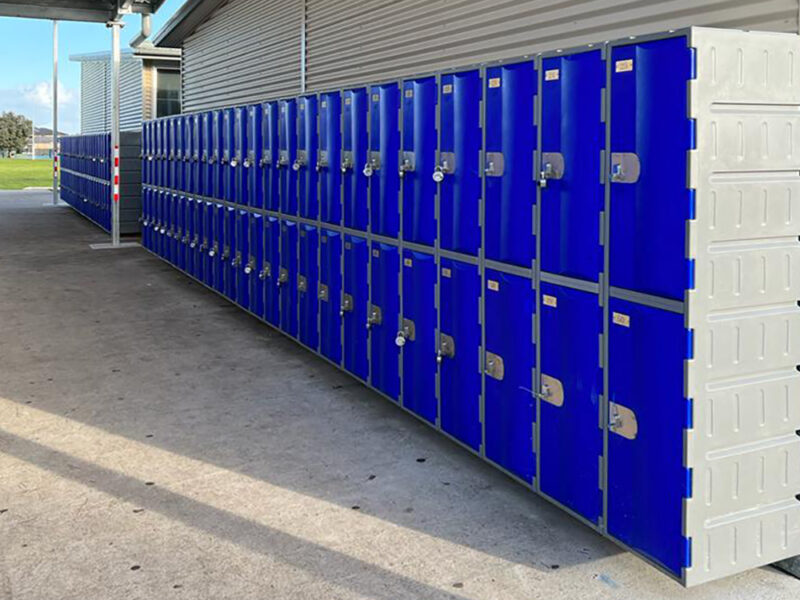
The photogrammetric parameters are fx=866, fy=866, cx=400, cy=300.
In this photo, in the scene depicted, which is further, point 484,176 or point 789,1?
point 484,176

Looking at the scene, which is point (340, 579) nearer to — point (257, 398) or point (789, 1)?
point (257, 398)

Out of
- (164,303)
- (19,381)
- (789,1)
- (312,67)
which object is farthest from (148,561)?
(312,67)

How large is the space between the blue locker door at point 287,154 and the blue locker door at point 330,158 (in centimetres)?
75

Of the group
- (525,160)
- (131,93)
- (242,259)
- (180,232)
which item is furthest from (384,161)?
(131,93)

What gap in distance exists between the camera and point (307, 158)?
815cm

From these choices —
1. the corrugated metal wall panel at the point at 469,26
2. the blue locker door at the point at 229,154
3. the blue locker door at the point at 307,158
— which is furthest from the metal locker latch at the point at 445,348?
the blue locker door at the point at 229,154

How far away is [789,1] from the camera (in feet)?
15.6

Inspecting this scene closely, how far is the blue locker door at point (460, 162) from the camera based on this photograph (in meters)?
5.30

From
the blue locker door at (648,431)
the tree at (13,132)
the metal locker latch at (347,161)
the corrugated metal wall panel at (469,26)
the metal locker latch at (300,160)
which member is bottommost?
the blue locker door at (648,431)

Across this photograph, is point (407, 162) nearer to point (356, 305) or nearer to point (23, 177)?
point (356, 305)

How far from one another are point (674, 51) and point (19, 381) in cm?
628

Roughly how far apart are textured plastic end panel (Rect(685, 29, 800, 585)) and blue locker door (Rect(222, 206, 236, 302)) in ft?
25.5

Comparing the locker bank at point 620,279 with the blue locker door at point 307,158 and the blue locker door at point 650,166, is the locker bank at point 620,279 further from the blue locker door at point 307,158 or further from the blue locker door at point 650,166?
the blue locker door at point 307,158

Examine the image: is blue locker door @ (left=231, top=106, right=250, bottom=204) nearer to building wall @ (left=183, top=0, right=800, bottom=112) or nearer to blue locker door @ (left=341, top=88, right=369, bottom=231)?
building wall @ (left=183, top=0, right=800, bottom=112)
